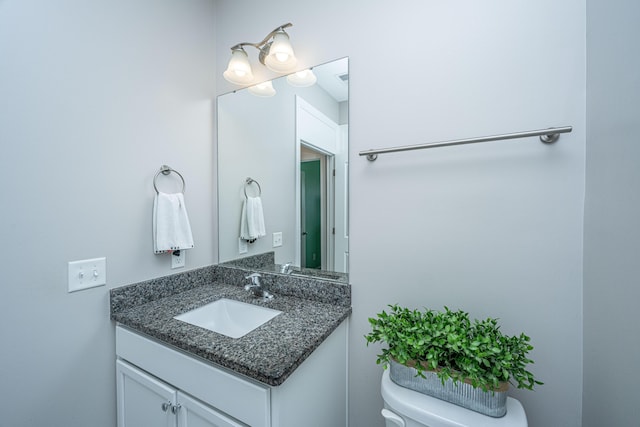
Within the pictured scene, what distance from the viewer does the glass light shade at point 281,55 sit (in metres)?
1.17

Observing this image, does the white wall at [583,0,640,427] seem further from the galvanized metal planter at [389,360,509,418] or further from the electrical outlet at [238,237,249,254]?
the electrical outlet at [238,237,249,254]

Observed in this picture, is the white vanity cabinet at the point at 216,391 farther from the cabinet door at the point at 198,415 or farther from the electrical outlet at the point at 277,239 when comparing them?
the electrical outlet at the point at 277,239

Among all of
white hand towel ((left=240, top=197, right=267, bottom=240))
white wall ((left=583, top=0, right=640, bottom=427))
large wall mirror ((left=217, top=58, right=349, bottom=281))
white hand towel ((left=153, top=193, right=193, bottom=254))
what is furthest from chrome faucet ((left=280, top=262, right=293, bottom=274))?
white wall ((left=583, top=0, right=640, bottom=427))

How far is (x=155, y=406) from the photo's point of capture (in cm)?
97

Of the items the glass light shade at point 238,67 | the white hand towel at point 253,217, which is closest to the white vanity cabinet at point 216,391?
the white hand towel at point 253,217

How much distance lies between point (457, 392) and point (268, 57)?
58.1 inches

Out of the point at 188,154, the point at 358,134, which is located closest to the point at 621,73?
the point at 358,134

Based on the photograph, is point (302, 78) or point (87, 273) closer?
point (87, 273)

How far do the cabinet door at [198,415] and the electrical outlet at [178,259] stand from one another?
0.62m

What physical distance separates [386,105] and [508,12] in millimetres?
472

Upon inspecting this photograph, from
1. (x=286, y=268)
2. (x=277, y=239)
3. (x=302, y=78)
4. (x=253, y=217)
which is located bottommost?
(x=286, y=268)

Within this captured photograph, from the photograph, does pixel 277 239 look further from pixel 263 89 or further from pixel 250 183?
pixel 263 89

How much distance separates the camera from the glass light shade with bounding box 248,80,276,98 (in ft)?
4.54

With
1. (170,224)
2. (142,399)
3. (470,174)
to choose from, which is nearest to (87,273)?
(170,224)
